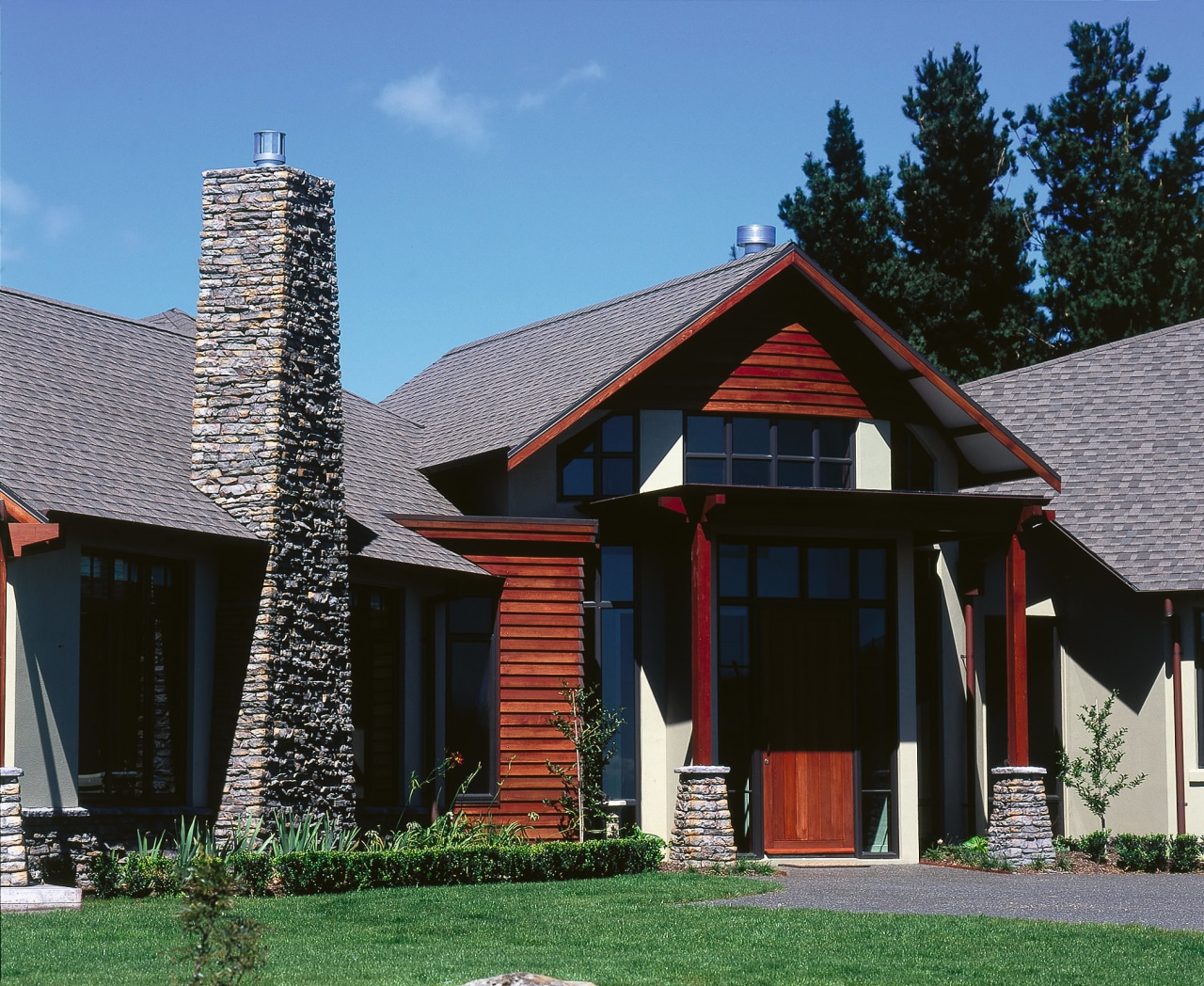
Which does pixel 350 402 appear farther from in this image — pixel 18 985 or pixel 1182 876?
pixel 18 985

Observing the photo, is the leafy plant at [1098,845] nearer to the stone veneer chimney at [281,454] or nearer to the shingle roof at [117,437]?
the shingle roof at [117,437]

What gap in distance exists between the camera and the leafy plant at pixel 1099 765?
Answer: 20328 millimetres

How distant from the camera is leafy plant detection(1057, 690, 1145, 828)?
20328 millimetres

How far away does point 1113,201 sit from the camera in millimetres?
37219

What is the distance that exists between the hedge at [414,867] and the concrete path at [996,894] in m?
1.61

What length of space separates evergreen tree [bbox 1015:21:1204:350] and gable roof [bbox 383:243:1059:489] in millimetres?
16719

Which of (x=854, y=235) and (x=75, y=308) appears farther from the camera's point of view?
(x=854, y=235)

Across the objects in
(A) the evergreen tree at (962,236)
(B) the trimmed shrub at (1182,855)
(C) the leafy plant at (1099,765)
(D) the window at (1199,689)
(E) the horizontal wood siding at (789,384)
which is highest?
(A) the evergreen tree at (962,236)

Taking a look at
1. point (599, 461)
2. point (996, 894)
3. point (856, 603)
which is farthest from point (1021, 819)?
point (599, 461)

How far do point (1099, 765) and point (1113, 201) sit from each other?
1997 cm

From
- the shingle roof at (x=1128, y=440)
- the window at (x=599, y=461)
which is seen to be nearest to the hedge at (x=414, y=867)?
the window at (x=599, y=461)

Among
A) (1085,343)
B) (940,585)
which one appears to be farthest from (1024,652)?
(1085,343)

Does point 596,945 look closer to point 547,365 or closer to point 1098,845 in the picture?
point 1098,845

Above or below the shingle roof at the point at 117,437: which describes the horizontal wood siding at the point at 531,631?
below
